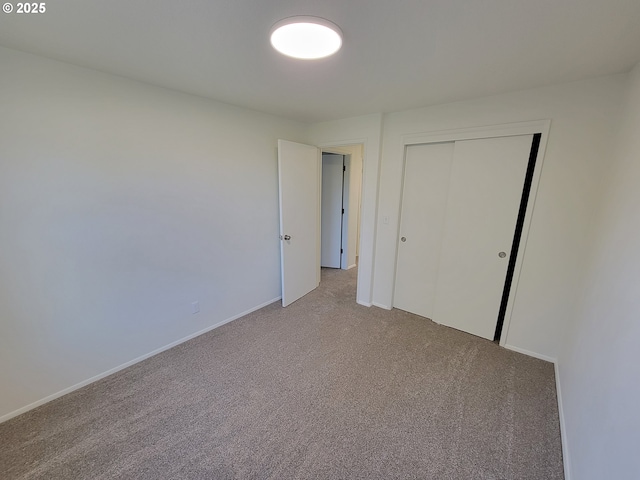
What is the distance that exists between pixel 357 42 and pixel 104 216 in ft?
6.93

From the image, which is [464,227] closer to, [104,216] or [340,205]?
[340,205]

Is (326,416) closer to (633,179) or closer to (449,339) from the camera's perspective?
(449,339)

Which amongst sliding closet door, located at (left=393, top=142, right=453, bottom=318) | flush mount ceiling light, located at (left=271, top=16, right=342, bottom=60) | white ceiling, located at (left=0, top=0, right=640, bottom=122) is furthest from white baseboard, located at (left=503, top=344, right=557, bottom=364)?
flush mount ceiling light, located at (left=271, top=16, right=342, bottom=60)

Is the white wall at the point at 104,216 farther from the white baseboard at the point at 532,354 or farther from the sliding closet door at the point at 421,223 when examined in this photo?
the white baseboard at the point at 532,354

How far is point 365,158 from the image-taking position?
3.00 m

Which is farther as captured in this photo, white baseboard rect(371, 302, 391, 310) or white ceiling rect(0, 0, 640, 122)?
white baseboard rect(371, 302, 391, 310)

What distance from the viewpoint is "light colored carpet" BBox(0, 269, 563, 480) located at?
1410 mm

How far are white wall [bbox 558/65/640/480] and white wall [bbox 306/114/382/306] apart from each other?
1838 mm

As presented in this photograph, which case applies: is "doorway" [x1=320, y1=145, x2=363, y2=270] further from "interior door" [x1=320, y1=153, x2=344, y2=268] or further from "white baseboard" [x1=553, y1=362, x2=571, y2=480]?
"white baseboard" [x1=553, y1=362, x2=571, y2=480]

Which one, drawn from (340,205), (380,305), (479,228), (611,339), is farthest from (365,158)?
(611,339)

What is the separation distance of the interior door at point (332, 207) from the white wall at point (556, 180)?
2.03m

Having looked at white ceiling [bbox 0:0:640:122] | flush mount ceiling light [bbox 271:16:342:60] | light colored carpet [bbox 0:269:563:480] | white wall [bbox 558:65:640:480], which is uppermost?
white ceiling [bbox 0:0:640:122]

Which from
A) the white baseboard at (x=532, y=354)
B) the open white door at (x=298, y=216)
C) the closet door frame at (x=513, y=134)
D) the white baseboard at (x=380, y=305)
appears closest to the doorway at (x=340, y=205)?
the open white door at (x=298, y=216)

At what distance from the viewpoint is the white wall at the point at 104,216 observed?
5.25 ft
